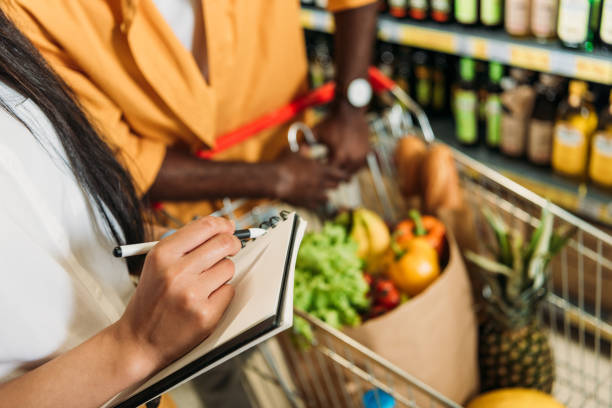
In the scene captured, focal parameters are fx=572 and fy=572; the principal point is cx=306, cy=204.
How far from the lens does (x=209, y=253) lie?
621mm

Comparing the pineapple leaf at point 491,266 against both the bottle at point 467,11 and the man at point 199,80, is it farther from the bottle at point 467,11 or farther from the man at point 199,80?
the bottle at point 467,11

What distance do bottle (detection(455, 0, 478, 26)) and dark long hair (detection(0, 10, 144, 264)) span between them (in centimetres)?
145

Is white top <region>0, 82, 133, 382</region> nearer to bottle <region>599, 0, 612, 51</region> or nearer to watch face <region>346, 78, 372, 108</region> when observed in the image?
watch face <region>346, 78, 372, 108</region>

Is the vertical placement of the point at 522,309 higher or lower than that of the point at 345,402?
higher

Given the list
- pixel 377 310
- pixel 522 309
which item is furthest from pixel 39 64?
pixel 522 309

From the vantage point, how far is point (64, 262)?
27.9 inches

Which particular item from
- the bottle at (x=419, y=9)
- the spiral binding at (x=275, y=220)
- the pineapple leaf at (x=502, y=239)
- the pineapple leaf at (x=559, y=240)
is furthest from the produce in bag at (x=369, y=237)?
the bottle at (x=419, y=9)

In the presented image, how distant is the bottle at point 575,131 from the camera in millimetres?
1781

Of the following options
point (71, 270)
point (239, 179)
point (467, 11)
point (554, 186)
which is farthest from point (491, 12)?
point (71, 270)

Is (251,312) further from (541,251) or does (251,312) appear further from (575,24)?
(575,24)

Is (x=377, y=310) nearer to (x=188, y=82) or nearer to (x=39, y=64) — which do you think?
(x=188, y=82)

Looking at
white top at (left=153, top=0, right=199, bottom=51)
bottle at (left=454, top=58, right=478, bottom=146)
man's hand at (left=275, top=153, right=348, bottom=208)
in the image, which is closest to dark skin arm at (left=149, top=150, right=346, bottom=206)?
man's hand at (left=275, top=153, right=348, bottom=208)

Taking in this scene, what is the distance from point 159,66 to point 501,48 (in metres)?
1.07

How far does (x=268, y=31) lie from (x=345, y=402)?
0.82 meters
